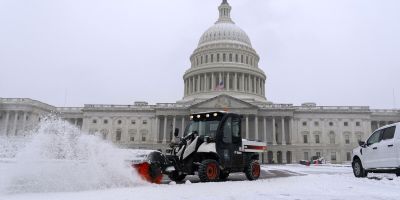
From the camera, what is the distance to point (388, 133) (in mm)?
15828

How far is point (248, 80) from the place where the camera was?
9062 cm

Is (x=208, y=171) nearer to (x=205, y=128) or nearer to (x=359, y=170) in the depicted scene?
(x=205, y=128)

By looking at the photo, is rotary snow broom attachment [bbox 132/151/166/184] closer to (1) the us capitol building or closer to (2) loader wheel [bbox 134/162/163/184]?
(2) loader wheel [bbox 134/162/163/184]

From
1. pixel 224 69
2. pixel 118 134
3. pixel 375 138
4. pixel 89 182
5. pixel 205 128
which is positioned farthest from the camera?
pixel 224 69

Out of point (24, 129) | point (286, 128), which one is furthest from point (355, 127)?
point (24, 129)

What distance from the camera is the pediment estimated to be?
77.4 metres

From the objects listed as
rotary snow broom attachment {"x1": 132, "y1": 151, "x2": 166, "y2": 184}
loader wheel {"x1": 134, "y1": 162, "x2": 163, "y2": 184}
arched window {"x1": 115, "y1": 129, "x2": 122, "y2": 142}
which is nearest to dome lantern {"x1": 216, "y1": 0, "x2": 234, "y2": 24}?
arched window {"x1": 115, "y1": 129, "x2": 122, "y2": 142}

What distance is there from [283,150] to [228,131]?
64.3 metres

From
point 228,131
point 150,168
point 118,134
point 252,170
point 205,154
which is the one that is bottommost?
point 252,170

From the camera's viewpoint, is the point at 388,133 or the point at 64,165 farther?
the point at 388,133

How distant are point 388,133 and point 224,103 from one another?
6144 cm

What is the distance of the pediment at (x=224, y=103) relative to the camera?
7738 centimetres

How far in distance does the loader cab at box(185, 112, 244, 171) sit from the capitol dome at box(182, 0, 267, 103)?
67397 mm

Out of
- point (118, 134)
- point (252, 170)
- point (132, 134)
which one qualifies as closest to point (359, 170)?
point (252, 170)
